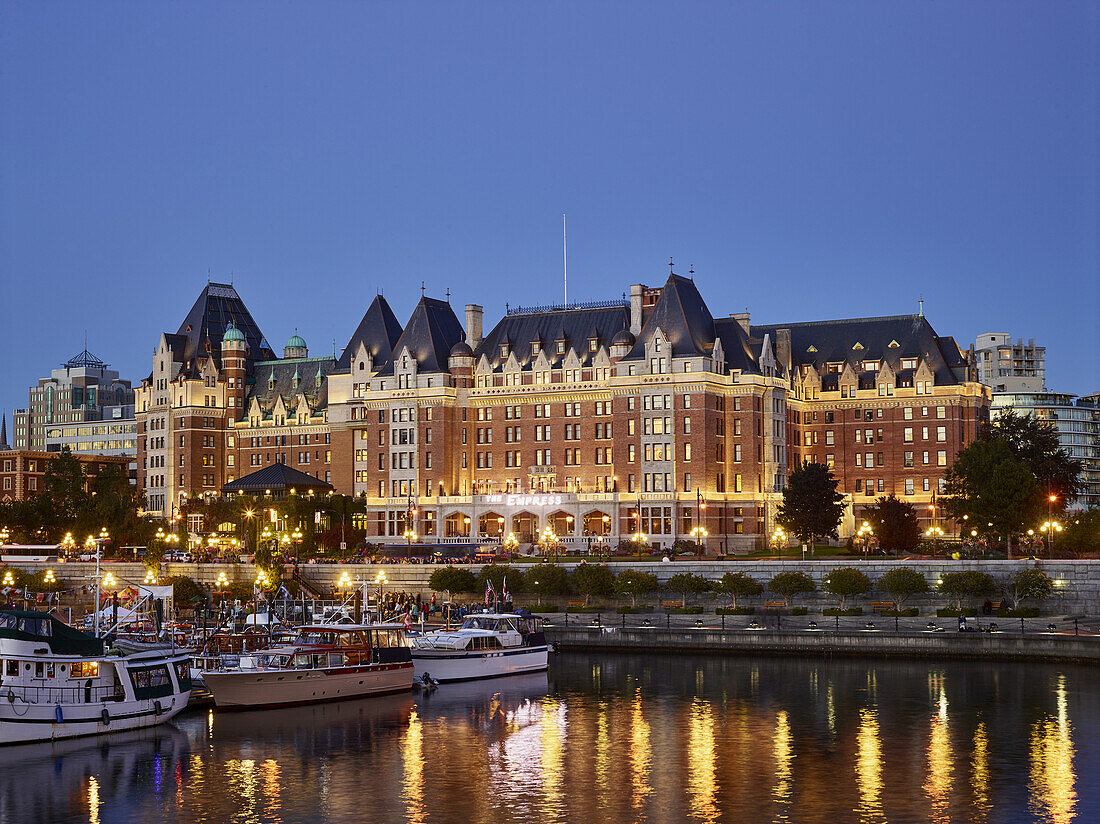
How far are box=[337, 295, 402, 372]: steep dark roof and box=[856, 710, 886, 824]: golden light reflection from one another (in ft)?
351

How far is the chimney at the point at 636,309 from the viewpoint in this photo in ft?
491

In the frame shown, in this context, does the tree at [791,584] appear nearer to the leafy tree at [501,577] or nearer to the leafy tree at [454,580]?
the leafy tree at [501,577]

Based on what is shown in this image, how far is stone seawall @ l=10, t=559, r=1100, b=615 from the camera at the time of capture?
9781 centimetres

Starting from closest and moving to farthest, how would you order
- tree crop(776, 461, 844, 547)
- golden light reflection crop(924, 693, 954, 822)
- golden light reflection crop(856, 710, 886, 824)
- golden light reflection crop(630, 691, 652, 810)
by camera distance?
golden light reflection crop(856, 710, 886, 824), golden light reflection crop(924, 693, 954, 822), golden light reflection crop(630, 691, 652, 810), tree crop(776, 461, 844, 547)

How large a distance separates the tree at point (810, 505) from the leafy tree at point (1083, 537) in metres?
21.6

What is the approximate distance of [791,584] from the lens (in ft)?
343

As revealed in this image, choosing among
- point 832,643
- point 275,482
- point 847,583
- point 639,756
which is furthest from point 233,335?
point 639,756

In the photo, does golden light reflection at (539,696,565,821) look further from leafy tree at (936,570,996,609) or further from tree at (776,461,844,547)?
tree at (776,461,844,547)

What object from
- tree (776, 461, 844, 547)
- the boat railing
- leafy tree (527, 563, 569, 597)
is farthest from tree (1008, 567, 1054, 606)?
the boat railing

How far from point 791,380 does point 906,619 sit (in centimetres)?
6125

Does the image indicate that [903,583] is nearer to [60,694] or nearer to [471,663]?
[471,663]

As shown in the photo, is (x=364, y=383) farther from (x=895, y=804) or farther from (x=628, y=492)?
(x=895, y=804)

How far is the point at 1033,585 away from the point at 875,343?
6549 centimetres

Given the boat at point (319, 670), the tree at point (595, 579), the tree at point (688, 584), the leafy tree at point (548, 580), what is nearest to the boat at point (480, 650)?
the boat at point (319, 670)
